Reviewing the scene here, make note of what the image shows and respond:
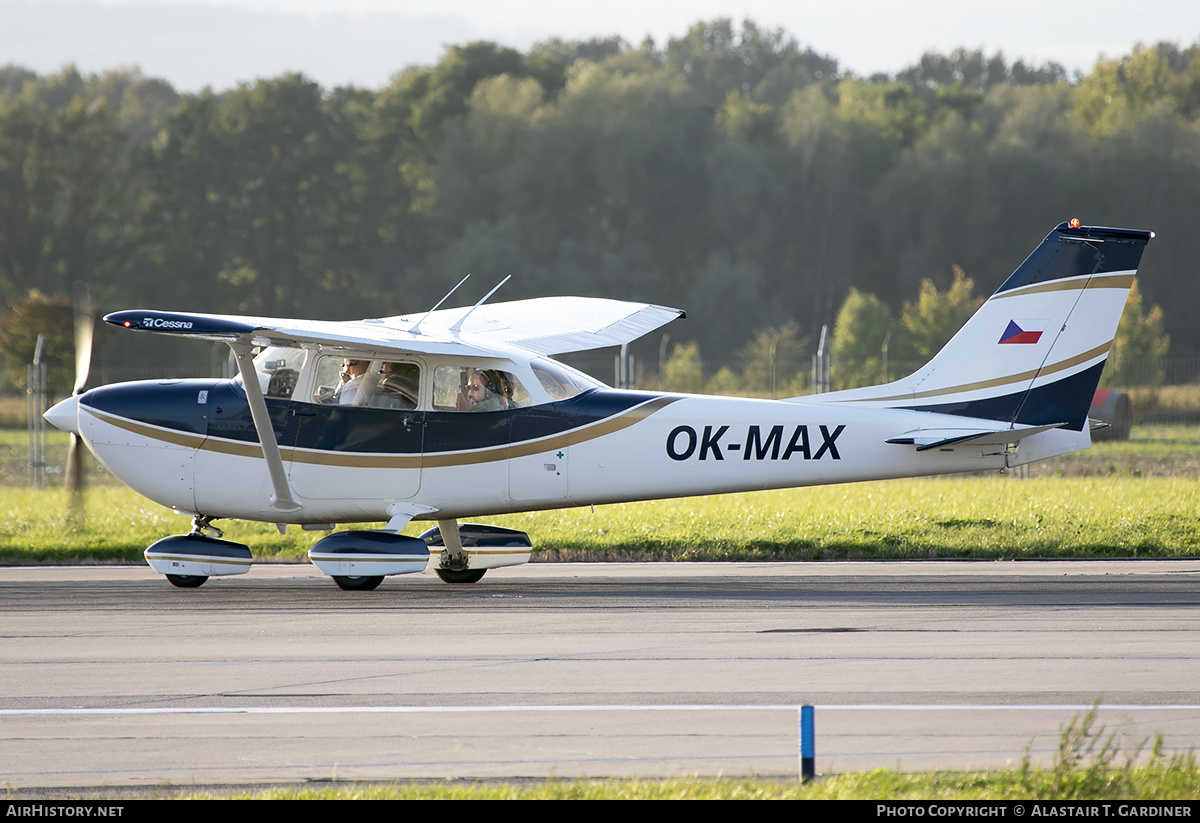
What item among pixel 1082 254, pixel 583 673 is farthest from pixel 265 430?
pixel 1082 254

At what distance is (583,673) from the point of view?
8305 mm

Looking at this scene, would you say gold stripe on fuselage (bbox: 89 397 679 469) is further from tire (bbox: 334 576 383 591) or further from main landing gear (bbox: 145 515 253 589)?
tire (bbox: 334 576 383 591)

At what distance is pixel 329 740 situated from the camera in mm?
6660

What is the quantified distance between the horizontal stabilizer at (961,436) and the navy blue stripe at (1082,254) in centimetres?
138

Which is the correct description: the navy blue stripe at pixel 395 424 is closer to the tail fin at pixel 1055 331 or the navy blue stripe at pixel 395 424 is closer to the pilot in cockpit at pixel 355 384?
the pilot in cockpit at pixel 355 384

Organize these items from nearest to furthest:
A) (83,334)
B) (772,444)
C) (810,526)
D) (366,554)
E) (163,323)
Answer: (163,323) → (366,554) → (772,444) → (83,334) → (810,526)

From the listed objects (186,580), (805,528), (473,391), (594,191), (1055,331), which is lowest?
(186,580)

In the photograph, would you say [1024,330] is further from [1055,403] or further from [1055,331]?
[1055,403]

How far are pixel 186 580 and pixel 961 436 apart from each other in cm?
737

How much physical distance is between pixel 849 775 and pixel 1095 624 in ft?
16.3

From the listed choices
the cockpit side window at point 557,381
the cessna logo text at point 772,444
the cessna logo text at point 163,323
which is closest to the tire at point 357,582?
the cockpit side window at point 557,381

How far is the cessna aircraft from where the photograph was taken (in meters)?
12.1
